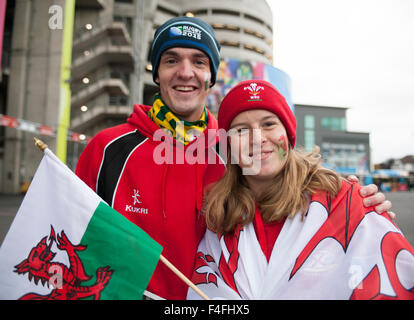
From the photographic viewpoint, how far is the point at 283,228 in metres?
1.59

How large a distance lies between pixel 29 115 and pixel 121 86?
24.5 feet

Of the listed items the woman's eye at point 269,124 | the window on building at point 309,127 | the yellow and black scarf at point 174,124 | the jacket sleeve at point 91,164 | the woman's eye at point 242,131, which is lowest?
the jacket sleeve at point 91,164

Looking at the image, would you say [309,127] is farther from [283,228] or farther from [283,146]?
[283,228]

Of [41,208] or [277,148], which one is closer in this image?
[41,208]

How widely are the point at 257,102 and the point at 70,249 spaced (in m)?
1.38

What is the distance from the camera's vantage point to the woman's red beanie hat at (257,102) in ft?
5.82

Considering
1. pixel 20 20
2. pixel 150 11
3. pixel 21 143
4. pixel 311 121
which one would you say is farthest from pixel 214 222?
pixel 311 121

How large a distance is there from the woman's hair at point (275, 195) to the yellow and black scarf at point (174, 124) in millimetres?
458

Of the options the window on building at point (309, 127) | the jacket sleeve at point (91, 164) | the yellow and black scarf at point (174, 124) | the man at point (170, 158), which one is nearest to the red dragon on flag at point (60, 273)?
the man at point (170, 158)

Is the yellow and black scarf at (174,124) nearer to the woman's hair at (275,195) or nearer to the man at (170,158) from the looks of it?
the man at (170,158)

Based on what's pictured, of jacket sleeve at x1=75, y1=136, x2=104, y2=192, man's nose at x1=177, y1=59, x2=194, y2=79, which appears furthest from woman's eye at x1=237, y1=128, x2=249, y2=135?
jacket sleeve at x1=75, y1=136, x2=104, y2=192

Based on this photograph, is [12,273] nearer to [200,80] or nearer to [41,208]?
[41,208]

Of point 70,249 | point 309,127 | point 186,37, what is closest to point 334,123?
point 309,127
